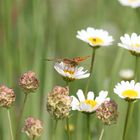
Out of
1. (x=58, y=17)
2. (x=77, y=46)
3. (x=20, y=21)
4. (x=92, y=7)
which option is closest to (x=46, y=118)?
(x=20, y=21)

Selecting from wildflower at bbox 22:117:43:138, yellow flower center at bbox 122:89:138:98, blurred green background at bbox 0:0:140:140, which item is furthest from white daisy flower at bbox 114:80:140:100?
blurred green background at bbox 0:0:140:140

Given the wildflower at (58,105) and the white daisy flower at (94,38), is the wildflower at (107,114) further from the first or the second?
the white daisy flower at (94,38)

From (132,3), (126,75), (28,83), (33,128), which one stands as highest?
(132,3)

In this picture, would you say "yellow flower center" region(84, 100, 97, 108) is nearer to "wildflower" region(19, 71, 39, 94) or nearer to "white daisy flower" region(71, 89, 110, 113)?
"white daisy flower" region(71, 89, 110, 113)

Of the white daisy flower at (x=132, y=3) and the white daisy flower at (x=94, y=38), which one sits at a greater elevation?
the white daisy flower at (x=132, y=3)

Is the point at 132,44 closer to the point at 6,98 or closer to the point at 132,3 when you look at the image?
the point at 6,98

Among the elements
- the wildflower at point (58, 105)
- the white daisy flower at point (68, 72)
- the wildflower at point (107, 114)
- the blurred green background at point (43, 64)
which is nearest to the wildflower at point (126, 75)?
the blurred green background at point (43, 64)

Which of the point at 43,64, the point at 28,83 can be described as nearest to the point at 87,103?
the point at 28,83

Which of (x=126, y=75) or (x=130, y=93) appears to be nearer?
(x=130, y=93)
